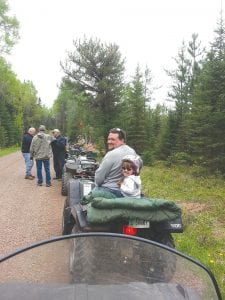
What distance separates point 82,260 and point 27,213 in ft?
23.4

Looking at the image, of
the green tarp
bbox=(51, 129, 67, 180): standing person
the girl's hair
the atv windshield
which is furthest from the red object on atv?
bbox=(51, 129, 67, 180): standing person

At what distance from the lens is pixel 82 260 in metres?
2.31

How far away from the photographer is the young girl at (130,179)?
198 inches

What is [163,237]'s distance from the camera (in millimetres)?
4598

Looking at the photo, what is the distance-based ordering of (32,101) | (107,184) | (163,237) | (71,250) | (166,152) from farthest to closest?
(32,101) → (166,152) → (107,184) → (163,237) → (71,250)

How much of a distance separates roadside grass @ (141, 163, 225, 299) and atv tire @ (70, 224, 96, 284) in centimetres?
275

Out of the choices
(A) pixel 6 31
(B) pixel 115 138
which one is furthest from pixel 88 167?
(A) pixel 6 31

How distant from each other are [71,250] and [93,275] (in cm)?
19

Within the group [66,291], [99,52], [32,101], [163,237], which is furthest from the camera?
[32,101]

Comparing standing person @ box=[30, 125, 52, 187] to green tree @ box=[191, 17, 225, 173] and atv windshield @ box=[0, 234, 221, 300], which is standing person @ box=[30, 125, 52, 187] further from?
atv windshield @ box=[0, 234, 221, 300]

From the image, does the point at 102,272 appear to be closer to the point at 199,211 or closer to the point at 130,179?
the point at 130,179

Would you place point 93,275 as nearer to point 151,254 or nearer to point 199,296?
point 151,254

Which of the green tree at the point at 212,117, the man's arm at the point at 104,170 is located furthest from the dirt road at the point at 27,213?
the green tree at the point at 212,117

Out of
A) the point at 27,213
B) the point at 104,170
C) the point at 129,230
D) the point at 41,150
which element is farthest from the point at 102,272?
the point at 41,150
